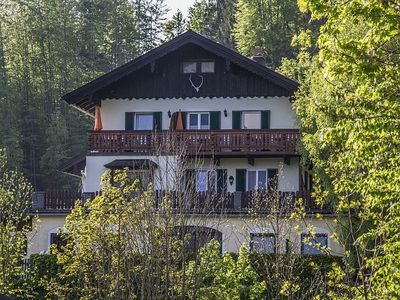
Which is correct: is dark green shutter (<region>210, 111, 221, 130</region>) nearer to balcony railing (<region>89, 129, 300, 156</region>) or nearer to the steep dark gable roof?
balcony railing (<region>89, 129, 300, 156</region>)

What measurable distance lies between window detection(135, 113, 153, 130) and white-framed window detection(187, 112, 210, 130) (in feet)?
4.35

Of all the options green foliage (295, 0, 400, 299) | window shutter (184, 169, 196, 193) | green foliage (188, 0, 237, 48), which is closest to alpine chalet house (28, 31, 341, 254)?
window shutter (184, 169, 196, 193)

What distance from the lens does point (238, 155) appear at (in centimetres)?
3731

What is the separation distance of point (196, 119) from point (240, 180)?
291 centimetres

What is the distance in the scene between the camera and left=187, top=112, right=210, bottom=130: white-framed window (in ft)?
130

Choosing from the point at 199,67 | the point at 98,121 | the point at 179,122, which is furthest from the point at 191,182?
the point at 199,67

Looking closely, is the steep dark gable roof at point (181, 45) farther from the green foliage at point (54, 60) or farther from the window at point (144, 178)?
the green foliage at point (54, 60)

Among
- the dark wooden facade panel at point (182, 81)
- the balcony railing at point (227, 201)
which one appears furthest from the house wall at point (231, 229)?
the dark wooden facade panel at point (182, 81)

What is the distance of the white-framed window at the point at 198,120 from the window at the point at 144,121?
1.33m

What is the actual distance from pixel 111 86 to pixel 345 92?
76.4ft

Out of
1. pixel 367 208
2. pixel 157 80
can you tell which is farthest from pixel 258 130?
pixel 367 208

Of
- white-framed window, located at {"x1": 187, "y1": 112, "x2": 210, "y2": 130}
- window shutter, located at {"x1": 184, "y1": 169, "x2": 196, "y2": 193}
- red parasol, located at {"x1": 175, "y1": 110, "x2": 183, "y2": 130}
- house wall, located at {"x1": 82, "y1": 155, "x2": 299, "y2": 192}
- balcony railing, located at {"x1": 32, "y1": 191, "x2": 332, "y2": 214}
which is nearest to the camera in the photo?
window shutter, located at {"x1": 184, "y1": 169, "x2": 196, "y2": 193}

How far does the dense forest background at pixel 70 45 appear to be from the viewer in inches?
2643

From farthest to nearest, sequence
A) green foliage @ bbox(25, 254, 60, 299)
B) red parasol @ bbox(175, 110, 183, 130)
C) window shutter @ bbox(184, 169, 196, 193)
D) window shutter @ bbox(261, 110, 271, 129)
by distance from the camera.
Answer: window shutter @ bbox(261, 110, 271, 129), red parasol @ bbox(175, 110, 183, 130), green foliage @ bbox(25, 254, 60, 299), window shutter @ bbox(184, 169, 196, 193)
